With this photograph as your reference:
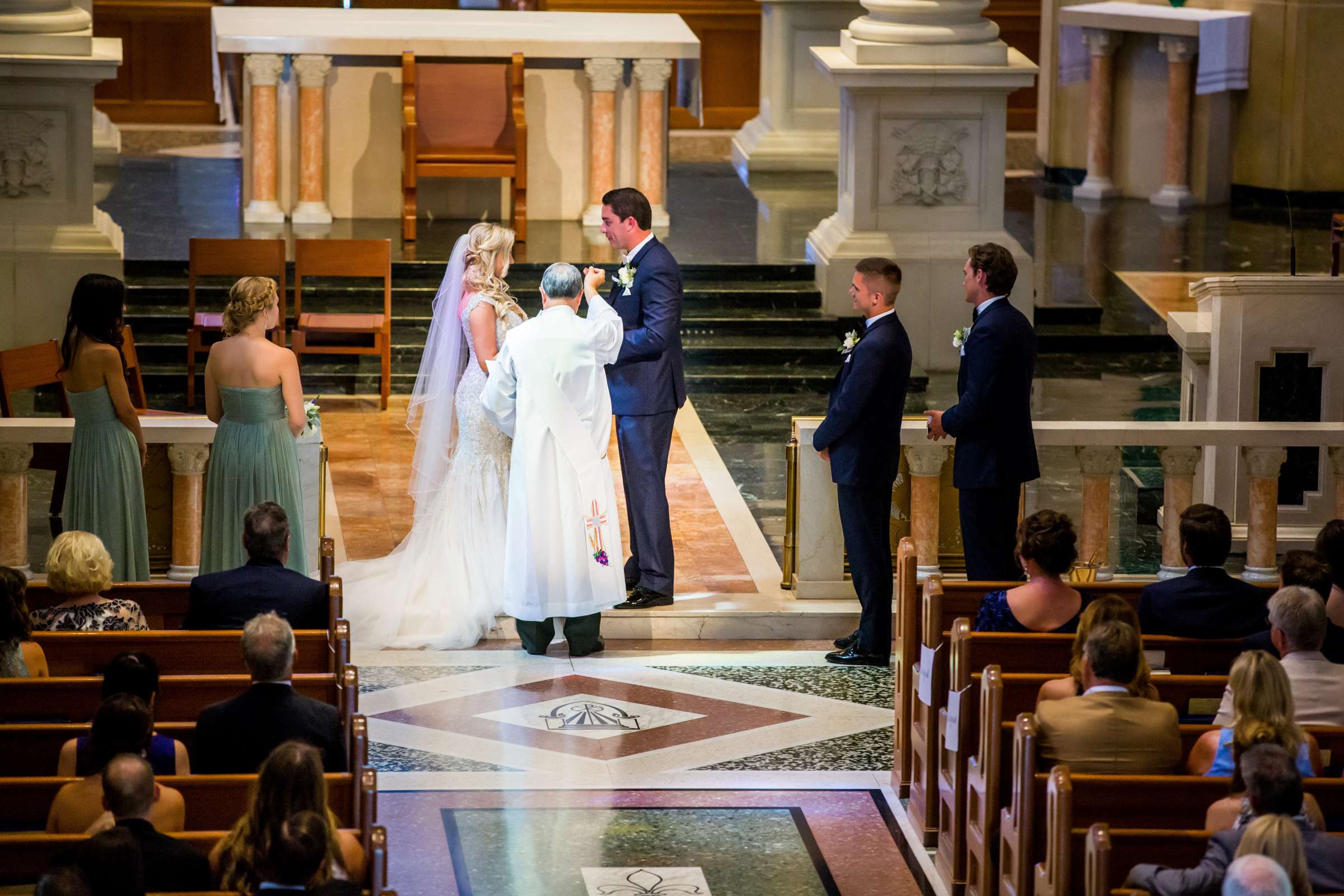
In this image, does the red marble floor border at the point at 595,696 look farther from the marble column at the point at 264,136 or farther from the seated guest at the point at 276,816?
the marble column at the point at 264,136

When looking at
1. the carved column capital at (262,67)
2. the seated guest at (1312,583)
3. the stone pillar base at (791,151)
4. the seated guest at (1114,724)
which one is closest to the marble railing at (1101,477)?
the seated guest at (1312,583)

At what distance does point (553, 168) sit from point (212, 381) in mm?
6874

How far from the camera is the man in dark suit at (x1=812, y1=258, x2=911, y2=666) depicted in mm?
6805

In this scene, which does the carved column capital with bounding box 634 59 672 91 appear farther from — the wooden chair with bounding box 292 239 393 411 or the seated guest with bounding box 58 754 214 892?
the seated guest with bounding box 58 754 214 892

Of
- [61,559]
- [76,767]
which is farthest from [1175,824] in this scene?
[61,559]

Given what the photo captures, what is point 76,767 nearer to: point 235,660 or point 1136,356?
point 235,660

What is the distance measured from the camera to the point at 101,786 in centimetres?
415

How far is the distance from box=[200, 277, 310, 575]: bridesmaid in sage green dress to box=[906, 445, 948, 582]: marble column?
7.42 ft

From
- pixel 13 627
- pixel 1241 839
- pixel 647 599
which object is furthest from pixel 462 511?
pixel 1241 839

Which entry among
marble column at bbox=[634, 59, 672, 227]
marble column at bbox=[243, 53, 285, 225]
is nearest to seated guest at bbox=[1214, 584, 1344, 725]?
marble column at bbox=[634, 59, 672, 227]

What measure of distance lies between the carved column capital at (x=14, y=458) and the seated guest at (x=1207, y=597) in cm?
402

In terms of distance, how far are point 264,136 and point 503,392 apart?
20.9 feet

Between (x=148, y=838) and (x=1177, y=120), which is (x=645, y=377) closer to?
(x=148, y=838)

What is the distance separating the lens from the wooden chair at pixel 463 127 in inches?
497
